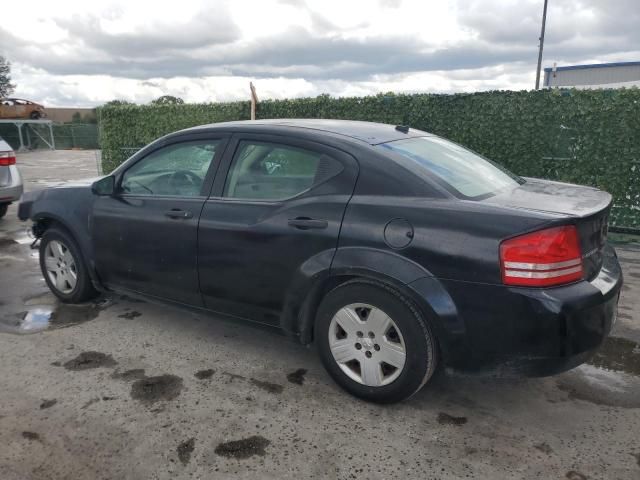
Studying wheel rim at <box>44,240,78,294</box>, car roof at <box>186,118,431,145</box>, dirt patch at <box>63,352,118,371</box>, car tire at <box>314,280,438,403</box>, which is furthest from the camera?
wheel rim at <box>44,240,78,294</box>

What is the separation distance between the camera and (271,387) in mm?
3135

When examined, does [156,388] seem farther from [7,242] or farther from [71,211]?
[7,242]

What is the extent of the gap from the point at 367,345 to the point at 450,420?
0.60 m

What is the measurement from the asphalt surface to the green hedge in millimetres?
4046

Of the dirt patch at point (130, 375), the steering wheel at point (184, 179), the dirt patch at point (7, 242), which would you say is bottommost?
the dirt patch at point (7, 242)

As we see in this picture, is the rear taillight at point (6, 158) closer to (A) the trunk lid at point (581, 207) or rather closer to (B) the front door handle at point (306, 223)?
(B) the front door handle at point (306, 223)

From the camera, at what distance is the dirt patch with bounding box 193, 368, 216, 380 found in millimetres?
3250

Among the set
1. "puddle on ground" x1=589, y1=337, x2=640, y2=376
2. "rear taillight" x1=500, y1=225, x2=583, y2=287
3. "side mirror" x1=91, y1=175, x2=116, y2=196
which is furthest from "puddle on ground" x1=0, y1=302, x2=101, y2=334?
"puddle on ground" x1=589, y1=337, x2=640, y2=376

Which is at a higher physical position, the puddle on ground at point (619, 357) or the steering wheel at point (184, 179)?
the steering wheel at point (184, 179)

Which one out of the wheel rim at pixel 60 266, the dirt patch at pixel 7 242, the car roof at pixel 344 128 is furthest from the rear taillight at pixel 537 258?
the dirt patch at pixel 7 242

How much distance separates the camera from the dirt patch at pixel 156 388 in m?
3.00

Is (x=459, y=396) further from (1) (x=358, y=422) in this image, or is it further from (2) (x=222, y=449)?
(2) (x=222, y=449)

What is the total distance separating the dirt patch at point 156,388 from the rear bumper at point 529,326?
5.33 feet

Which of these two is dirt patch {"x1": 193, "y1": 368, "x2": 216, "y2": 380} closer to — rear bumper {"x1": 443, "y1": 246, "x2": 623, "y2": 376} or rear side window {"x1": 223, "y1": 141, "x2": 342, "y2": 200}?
rear side window {"x1": 223, "y1": 141, "x2": 342, "y2": 200}
